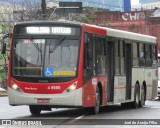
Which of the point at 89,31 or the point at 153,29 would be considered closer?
the point at 89,31

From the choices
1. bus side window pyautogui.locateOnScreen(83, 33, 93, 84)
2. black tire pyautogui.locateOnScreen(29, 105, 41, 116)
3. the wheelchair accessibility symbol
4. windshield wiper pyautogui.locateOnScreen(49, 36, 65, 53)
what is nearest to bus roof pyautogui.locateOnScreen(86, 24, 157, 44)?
bus side window pyautogui.locateOnScreen(83, 33, 93, 84)

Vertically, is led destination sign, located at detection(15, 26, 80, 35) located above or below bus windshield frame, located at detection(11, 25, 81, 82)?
above

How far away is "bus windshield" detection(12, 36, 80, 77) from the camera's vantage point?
18094 mm

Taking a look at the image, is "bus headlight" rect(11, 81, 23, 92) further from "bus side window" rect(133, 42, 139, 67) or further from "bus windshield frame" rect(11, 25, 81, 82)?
"bus side window" rect(133, 42, 139, 67)

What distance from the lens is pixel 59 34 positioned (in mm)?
18453

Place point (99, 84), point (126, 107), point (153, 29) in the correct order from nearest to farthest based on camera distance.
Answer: point (99, 84) < point (126, 107) < point (153, 29)

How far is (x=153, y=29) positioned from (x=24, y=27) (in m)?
63.7

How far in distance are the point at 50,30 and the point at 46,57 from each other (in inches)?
36.2

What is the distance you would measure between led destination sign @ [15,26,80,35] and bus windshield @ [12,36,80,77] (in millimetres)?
221

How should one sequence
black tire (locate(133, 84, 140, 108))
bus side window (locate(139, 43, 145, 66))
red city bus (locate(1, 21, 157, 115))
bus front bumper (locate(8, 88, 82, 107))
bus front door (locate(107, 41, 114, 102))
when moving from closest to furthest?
bus front bumper (locate(8, 88, 82, 107)), red city bus (locate(1, 21, 157, 115)), bus front door (locate(107, 41, 114, 102)), black tire (locate(133, 84, 140, 108)), bus side window (locate(139, 43, 145, 66))

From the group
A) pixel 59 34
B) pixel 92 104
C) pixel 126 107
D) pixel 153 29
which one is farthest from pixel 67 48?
pixel 153 29

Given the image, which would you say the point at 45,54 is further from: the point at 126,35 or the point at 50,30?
the point at 126,35

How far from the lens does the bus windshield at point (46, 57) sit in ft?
59.4

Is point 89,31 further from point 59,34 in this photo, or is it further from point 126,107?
point 126,107
